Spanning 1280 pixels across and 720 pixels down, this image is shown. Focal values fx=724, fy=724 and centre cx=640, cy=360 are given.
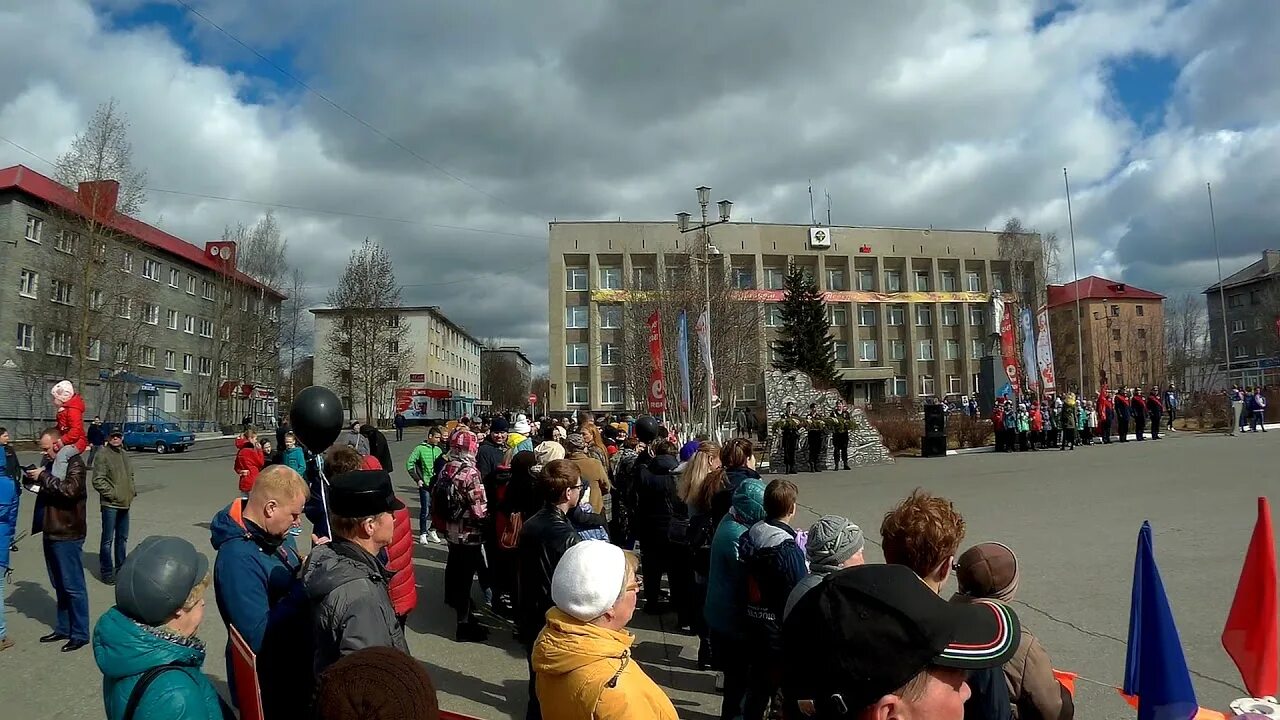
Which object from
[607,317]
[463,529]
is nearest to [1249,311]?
[607,317]

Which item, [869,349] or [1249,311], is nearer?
[869,349]

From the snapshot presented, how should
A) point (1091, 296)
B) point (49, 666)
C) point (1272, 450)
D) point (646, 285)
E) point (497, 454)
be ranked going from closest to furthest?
point (49, 666) → point (497, 454) → point (1272, 450) → point (646, 285) → point (1091, 296)

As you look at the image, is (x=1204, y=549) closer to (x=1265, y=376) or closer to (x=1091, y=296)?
(x=1265, y=376)

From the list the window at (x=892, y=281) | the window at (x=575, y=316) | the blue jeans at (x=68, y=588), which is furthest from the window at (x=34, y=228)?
the window at (x=892, y=281)

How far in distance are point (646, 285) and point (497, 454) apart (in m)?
28.2

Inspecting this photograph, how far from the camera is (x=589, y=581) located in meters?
2.47

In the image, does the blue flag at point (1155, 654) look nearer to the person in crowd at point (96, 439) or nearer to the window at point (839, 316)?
the person in crowd at point (96, 439)

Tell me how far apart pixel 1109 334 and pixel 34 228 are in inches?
3497

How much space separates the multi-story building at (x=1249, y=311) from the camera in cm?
6531

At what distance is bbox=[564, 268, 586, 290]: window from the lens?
59.4 metres

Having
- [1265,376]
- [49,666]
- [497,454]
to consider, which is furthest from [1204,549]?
[1265,376]

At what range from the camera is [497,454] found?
9898mm

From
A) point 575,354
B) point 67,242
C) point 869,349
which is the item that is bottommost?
point 575,354

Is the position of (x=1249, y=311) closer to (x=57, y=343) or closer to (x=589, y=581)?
(x=589, y=581)
